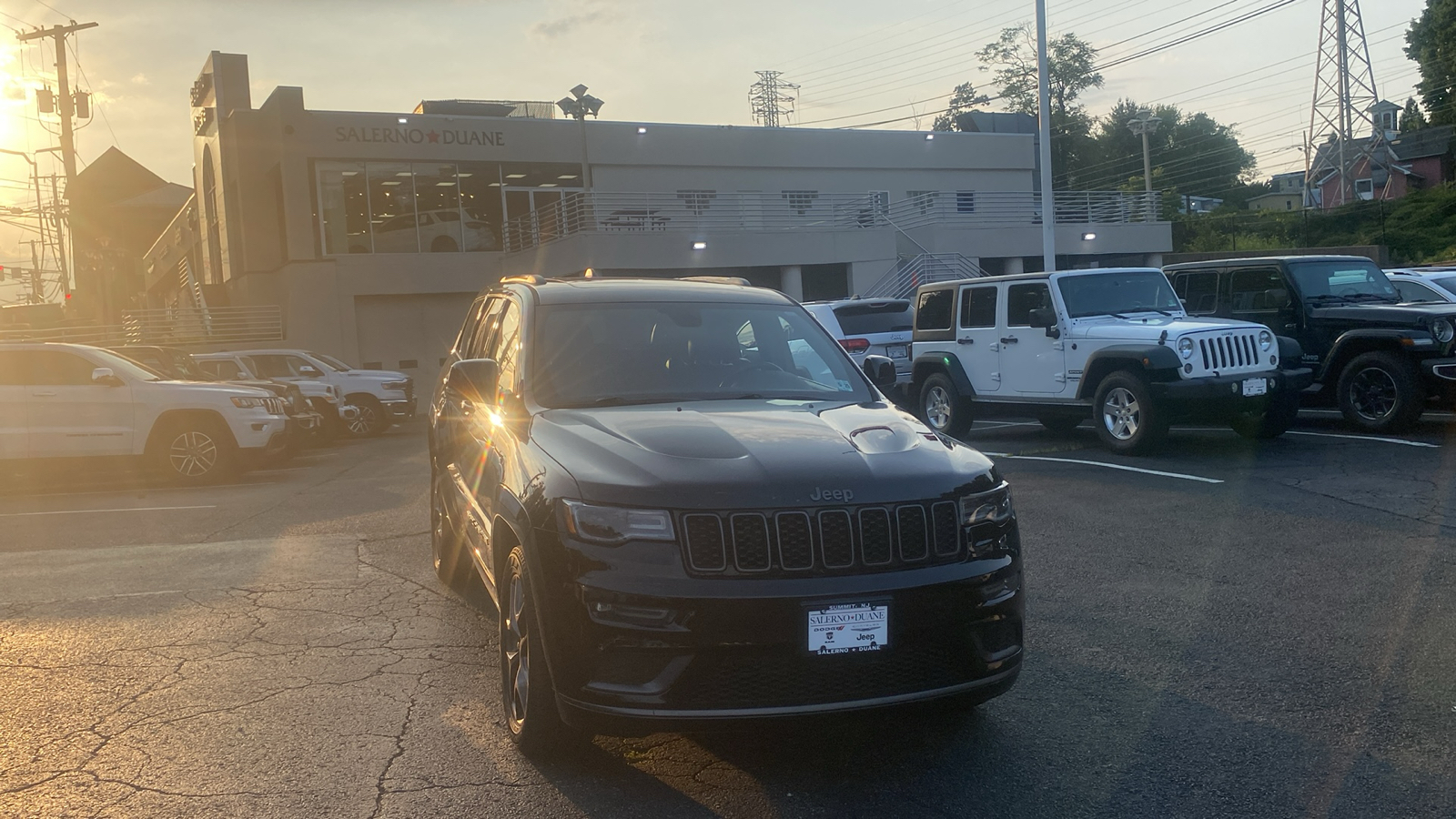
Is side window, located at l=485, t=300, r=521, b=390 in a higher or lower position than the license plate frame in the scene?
higher

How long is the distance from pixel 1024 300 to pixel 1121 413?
1934 millimetres

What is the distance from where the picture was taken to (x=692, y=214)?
33531 mm

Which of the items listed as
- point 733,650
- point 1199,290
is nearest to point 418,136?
point 1199,290

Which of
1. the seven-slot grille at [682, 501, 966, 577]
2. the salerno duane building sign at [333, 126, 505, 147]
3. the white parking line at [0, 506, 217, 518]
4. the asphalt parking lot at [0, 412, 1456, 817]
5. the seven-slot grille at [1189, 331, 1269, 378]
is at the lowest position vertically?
the asphalt parking lot at [0, 412, 1456, 817]

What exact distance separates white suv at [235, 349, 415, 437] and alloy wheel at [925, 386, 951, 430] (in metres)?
10.4

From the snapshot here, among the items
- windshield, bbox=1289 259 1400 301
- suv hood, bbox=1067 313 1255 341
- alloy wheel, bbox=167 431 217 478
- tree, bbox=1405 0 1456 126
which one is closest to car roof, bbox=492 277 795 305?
suv hood, bbox=1067 313 1255 341

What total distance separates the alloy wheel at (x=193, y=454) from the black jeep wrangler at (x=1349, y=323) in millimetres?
11776

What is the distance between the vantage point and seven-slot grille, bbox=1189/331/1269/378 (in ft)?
37.2

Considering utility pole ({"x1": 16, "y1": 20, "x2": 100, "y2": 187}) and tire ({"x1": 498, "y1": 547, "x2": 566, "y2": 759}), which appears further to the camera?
utility pole ({"x1": 16, "y1": 20, "x2": 100, "y2": 187})

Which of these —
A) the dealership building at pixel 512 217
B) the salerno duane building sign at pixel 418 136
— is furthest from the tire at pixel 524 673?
the salerno duane building sign at pixel 418 136

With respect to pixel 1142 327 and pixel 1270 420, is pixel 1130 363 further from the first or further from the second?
pixel 1270 420

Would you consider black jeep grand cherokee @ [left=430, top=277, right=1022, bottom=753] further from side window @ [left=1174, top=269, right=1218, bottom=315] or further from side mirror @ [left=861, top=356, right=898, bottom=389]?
side window @ [left=1174, top=269, right=1218, bottom=315]

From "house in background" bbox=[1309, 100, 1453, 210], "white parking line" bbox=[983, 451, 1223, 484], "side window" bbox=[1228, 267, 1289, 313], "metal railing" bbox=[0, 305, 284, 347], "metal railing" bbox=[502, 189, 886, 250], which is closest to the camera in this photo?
"white parking line" bbox=[983, 451, 1223, 484]

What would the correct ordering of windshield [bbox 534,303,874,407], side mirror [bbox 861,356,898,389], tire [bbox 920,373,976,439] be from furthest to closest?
tire [bbox 920,373,976,439] < side mirror [bbox 861,356,898,389] < windshield [bbox 534,303,874,407]
